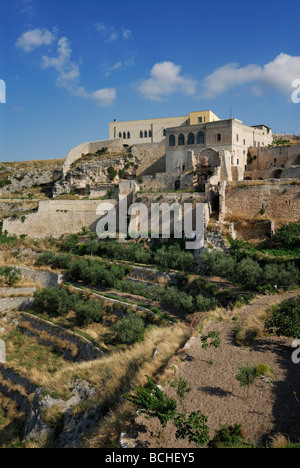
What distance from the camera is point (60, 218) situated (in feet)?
102

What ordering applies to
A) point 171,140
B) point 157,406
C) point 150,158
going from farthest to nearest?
point 150,158 → point 171,140 → point 157,406

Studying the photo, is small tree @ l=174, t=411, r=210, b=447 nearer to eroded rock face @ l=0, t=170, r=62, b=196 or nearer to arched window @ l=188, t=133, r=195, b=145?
arched window @ l=188, t=133, r=195, b=145

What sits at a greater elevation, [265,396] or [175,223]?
[175,223]

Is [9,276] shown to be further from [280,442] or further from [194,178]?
[280,442]

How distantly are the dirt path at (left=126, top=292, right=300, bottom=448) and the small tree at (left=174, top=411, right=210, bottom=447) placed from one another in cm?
26

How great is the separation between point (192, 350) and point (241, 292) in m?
6.95

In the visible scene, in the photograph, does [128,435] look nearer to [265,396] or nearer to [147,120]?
[265,396]

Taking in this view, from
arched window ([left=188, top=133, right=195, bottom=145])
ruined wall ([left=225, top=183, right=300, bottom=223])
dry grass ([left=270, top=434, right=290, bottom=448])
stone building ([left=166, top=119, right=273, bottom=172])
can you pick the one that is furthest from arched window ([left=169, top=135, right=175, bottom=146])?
dry grass ([left=270, top=434, right=290, bottom=448])

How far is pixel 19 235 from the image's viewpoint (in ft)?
98.7

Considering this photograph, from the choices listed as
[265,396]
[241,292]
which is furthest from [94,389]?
[241,292]

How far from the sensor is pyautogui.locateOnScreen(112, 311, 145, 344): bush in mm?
14977

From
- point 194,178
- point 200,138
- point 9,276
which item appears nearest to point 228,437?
point 9,276

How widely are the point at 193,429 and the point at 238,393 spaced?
1930mm

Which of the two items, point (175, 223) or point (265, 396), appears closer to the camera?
point (265, 396)
